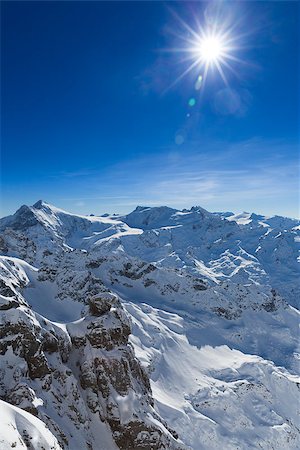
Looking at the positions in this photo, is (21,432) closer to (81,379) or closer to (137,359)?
(81,379)

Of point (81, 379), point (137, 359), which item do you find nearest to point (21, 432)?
point (81, 379)

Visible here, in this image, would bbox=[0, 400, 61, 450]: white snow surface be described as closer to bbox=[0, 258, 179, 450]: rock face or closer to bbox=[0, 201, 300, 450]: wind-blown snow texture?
bbox=[0, 201, 300, 450]: wind-blown snow texture

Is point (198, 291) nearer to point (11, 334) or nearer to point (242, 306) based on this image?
point (242, 306)

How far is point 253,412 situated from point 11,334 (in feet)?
223

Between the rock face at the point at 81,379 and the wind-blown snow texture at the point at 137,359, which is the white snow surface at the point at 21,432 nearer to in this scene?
the wind-blown snow texture at the point at 137,359

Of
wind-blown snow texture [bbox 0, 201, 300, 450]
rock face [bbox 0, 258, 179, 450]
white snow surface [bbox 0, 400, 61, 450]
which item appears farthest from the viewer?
wind-blown snow texture [bbox 0, 201, 300, 450]

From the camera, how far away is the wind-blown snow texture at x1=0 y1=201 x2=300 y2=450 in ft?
121

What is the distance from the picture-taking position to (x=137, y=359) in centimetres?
5016

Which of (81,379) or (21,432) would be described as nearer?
(21,432)

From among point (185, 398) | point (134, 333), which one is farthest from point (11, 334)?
point (134, 333)

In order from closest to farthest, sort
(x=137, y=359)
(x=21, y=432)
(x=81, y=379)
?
(x=21, y=432)
(x=81, y=379)
(x=137, y=359)

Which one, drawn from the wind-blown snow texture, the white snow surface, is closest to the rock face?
the wind-blown snow texture

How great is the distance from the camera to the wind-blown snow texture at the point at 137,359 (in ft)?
121

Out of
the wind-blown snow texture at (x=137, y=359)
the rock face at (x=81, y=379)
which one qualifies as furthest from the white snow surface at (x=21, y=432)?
the rock face at (x=81, y=379)
